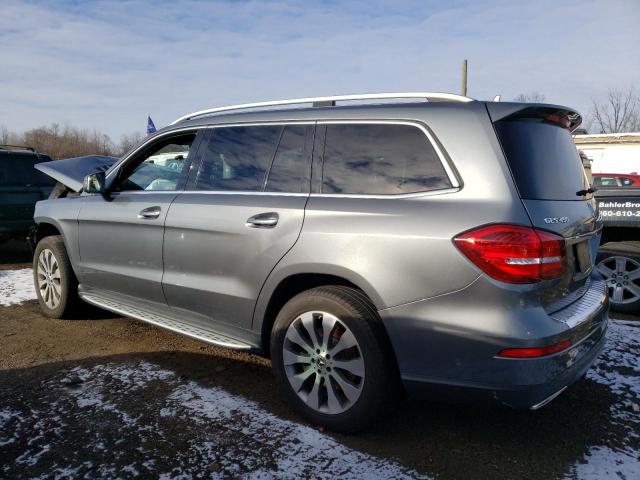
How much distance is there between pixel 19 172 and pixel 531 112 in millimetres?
8421

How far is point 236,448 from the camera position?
259cm

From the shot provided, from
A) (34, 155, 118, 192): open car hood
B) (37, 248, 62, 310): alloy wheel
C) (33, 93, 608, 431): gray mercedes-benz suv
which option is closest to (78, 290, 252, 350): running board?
(33, 93, 608, 431): gray mercedes-benz suv

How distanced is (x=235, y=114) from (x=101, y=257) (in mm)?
1690

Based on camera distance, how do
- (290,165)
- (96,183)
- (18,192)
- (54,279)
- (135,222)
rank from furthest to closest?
(18,192)
(54,279)
(96,183)
(135,222)
(290,165)

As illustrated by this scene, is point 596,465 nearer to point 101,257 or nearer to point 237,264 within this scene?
point 237,264

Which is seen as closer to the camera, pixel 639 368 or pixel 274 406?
pixel 274 406

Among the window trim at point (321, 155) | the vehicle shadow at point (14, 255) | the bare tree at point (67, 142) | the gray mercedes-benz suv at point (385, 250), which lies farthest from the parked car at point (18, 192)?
the bare tree at point (67, 142)

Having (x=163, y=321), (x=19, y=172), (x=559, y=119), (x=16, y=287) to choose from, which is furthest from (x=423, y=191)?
(x=19, y=172)

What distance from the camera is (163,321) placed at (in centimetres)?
363

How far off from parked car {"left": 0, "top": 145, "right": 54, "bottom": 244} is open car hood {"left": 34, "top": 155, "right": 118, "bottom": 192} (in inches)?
124

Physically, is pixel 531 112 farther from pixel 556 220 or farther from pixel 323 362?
pixel 323 362

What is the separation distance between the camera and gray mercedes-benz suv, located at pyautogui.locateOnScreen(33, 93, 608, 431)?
2.27 m

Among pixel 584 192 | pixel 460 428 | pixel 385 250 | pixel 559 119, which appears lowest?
pixel 460 428

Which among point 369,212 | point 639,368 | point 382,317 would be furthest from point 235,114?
point 639,368
